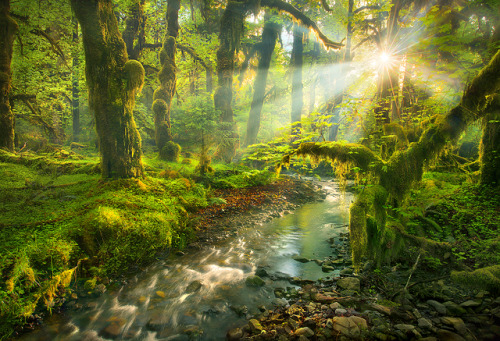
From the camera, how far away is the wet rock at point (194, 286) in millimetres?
4504

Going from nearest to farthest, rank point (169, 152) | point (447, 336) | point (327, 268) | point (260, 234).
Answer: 1. point (447, 336)
2. point (327, 268)
3. point (260, 234)
4. point (169, 152)

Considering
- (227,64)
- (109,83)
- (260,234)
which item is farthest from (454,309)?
(227,64)

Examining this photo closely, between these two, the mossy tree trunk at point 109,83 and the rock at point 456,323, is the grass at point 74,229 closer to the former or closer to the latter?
the mossy tree trunk at point 109,83

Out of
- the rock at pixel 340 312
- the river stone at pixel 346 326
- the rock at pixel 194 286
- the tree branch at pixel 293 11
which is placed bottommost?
the rock at pixel 194 286

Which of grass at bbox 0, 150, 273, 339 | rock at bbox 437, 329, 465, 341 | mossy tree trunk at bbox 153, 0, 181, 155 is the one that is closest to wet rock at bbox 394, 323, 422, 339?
rock at bbox 437, 329, 465, 341

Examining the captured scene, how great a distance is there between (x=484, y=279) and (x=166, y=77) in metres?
16.1

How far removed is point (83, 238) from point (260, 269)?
3.89 metres

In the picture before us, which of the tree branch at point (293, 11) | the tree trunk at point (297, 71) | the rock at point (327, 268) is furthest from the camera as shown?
the tree trunk at point (297, 71)

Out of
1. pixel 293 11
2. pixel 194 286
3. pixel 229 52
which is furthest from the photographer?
pixel 293 11

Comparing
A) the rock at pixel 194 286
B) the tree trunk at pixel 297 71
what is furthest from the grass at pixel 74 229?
the tree trunk at pixel 297 71

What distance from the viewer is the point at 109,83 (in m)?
6.96

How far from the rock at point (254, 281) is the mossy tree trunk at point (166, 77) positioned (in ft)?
37.7

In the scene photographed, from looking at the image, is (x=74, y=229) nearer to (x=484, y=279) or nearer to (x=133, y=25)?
(x=484, y=279)

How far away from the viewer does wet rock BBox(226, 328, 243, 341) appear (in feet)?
10.9
